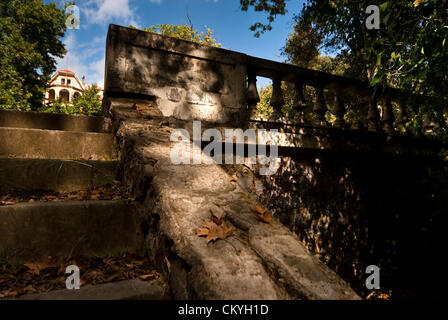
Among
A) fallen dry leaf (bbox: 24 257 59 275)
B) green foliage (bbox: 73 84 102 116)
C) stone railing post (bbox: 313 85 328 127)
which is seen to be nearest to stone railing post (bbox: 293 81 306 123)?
stone railing post (bbox: 313 85 328 127)

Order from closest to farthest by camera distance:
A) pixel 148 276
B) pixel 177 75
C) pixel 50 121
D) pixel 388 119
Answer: pixel 148 276, pixel 50 121, pixel 177 75, pixel 388 119

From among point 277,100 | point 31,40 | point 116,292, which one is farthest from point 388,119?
point 31,40

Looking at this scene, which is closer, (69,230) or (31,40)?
(69,230)

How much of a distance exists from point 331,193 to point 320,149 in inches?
24.9

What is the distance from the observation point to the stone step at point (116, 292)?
1029mm

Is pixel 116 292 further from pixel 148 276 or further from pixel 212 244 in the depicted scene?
pixel 212 244

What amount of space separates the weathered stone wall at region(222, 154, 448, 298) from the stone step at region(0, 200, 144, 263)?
1.49 m

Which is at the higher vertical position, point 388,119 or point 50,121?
point 388,119

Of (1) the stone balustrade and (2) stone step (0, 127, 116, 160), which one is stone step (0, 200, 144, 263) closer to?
(2) stone step (0, 127, 116, 160)

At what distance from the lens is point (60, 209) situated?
136 centimetres

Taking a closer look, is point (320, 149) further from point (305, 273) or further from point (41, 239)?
point (41, 239)

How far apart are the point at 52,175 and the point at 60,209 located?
0.47m

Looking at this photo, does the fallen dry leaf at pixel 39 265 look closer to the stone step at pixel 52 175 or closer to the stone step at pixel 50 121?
the stone step at pixel 52 175

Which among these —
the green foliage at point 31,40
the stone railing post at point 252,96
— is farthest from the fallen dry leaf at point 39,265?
the green foliage at point 31,40
